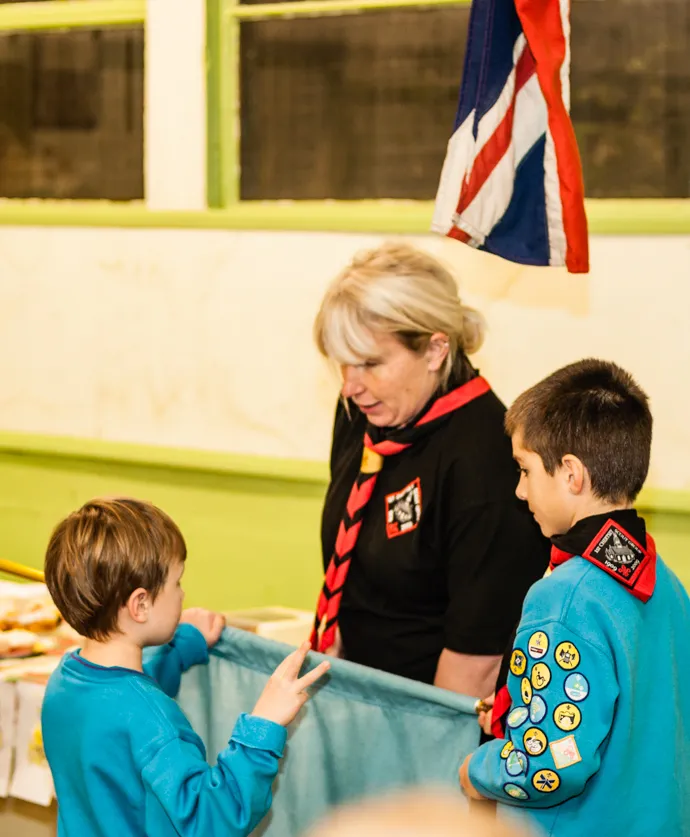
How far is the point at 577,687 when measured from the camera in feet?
6.65

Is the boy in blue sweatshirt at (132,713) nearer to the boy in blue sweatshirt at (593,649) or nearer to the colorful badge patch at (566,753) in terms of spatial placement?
the boy in blue sweatshirt at (593,649)

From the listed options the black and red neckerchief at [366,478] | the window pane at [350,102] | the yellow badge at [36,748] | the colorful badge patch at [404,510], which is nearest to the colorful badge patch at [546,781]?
the colorful badge patch at [404,510]

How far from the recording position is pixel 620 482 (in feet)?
7.13

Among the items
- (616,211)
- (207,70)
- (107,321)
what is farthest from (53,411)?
(616,211)

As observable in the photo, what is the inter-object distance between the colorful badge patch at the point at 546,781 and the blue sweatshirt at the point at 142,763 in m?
0.48

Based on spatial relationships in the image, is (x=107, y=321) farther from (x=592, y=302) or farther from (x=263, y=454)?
(x=592, y=302)

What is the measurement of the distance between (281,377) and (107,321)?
81 centimetres

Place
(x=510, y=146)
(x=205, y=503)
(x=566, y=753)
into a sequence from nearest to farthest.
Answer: (x=566, y=753) < (x=510, y=146) < (x=205, y=503)

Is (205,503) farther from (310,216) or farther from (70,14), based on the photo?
(70,14)

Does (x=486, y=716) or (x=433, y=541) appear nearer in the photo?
(x=486, y=716)

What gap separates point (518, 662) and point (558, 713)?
0.11m

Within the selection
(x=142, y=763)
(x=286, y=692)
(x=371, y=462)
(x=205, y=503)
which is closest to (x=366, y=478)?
(x=371, y=462)

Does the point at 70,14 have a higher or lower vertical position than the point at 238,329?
higher

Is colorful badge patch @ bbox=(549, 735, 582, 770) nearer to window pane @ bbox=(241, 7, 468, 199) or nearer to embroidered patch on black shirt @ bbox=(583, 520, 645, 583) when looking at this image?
embroidered patch on black shirt @ bbox=(583, 520, 645, 583)
